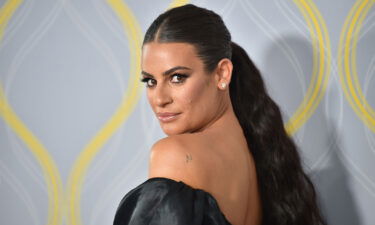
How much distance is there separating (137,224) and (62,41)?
3.54 feet

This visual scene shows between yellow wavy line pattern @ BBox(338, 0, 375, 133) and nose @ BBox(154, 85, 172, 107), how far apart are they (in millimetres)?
955

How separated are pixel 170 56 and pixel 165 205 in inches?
14.2

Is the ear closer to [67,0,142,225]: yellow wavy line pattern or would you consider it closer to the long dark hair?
the long dark hair

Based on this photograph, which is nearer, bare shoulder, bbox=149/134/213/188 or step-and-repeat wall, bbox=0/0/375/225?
bare shoulder, bbox=149/134/213/188

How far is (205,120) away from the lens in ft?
Result: 3.59

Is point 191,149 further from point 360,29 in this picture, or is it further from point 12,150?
point 360,29

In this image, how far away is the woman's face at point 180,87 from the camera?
1.04 m

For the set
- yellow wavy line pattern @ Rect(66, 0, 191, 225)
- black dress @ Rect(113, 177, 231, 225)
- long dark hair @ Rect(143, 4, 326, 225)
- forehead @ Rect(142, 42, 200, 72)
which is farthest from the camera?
yellow wavy line pattern @ Rect(66, 0, 191, 225)

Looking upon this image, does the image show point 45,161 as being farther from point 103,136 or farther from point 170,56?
point 170,56

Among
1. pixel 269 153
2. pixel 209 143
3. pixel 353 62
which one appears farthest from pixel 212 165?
pixel 353 62

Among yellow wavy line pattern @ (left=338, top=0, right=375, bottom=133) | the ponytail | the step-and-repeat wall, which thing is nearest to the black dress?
the ponytail

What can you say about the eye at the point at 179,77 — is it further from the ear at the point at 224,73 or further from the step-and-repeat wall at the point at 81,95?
the step-and-repeat wall at the point at 81,95

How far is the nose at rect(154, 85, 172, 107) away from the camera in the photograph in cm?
106

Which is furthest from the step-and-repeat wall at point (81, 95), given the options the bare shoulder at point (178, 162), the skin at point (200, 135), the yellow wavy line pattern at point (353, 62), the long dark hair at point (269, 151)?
the bare shoulder at point (178, 162)
